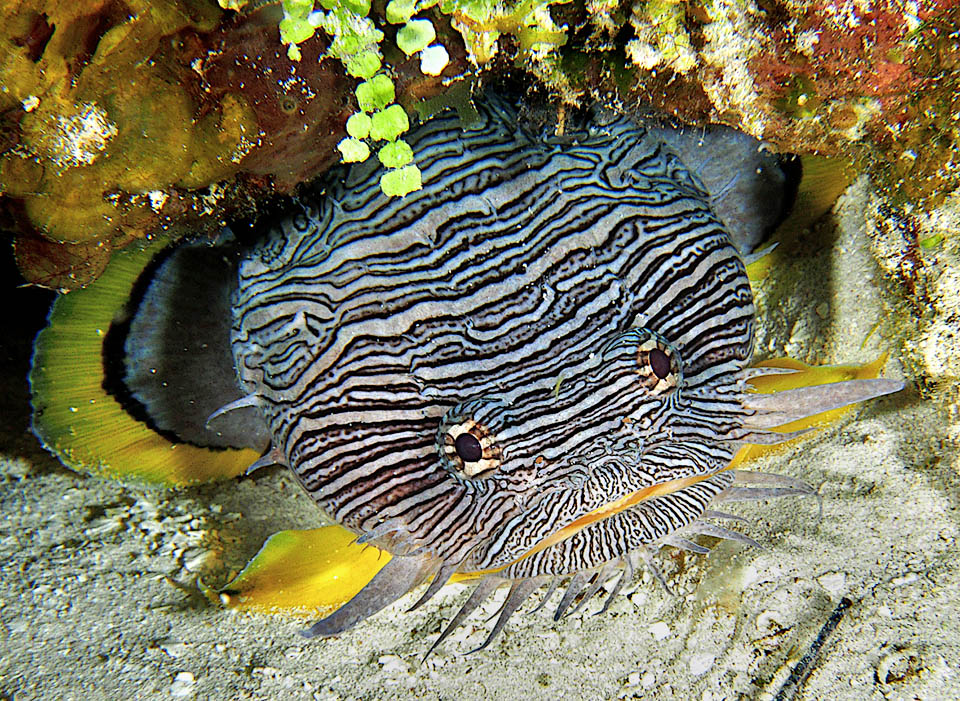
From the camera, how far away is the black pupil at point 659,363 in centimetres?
289

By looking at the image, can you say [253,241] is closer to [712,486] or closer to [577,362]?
[577,362]

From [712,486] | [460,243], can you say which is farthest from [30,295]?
[712,486]

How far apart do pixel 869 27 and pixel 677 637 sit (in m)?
3.02

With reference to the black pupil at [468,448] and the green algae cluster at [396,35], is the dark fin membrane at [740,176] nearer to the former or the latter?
the green algae cluster at [396,35]

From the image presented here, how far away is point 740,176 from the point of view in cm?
424

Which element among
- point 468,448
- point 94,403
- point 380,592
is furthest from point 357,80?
point 94,403

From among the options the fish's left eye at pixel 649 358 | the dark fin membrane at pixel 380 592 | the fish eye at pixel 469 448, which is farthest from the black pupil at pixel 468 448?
the fish's left eye at pixel 649 358

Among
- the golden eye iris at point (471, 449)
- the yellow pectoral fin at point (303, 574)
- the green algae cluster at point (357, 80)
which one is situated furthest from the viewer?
the yellow pectoral fin at point (303, 574)

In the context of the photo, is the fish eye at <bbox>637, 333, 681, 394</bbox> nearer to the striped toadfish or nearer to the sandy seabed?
the striped toadfish

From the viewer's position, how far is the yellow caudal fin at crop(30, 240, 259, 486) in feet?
13.1

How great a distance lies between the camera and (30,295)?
19.0 feet

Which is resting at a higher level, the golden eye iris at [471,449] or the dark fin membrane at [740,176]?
the dark fin membrane at [740,176]

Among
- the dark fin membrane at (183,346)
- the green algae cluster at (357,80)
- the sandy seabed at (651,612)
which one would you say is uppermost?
the green algae cluster at (357,80)

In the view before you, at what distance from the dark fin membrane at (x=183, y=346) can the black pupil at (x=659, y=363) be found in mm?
2676
